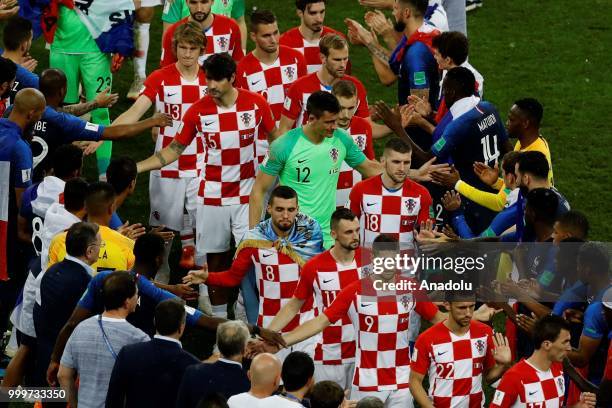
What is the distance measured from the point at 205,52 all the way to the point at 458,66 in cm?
265

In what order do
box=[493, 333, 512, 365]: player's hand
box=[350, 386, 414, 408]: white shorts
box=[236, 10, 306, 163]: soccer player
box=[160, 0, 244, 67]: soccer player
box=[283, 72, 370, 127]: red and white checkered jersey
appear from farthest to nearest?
box=[160, 0, 244, 67]: soccer player
box=[236, 10, 306, 163]: soccer player
box=[283, 72, 370, 127]: red and white checkered jersey
box=[350, 386, 414, 408]: white shorts
box=[493, 333, 512, 365]: player's hand

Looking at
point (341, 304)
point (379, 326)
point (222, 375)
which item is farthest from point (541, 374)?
point (222, 375)

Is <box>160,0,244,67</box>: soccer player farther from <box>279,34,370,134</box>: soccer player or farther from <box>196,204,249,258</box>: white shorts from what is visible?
<box>196,204,249,258</box>: white shorts

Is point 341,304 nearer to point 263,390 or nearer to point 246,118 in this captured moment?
point 263,390

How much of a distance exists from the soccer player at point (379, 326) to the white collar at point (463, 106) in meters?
2.19

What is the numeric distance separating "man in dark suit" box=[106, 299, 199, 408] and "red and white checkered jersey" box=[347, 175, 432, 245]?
2599 millimetres

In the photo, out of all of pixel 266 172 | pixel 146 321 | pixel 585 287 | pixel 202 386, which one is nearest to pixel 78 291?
pixel 146 321

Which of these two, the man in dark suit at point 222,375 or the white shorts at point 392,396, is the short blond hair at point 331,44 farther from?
the man in dark suit at point 222,375

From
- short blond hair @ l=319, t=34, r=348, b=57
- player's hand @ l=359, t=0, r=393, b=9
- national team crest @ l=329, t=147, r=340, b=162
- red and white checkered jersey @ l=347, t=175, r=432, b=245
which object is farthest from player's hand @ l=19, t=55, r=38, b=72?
player's hand @ l=359, t=0, r=393, b=9

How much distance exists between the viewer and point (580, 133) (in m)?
14.8

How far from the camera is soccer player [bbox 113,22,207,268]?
1134cm

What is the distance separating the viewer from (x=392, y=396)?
8953 mm

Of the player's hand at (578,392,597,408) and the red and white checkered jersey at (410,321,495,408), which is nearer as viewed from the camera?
the player's hand at (578,392,597,408)

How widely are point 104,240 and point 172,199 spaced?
282 cm
